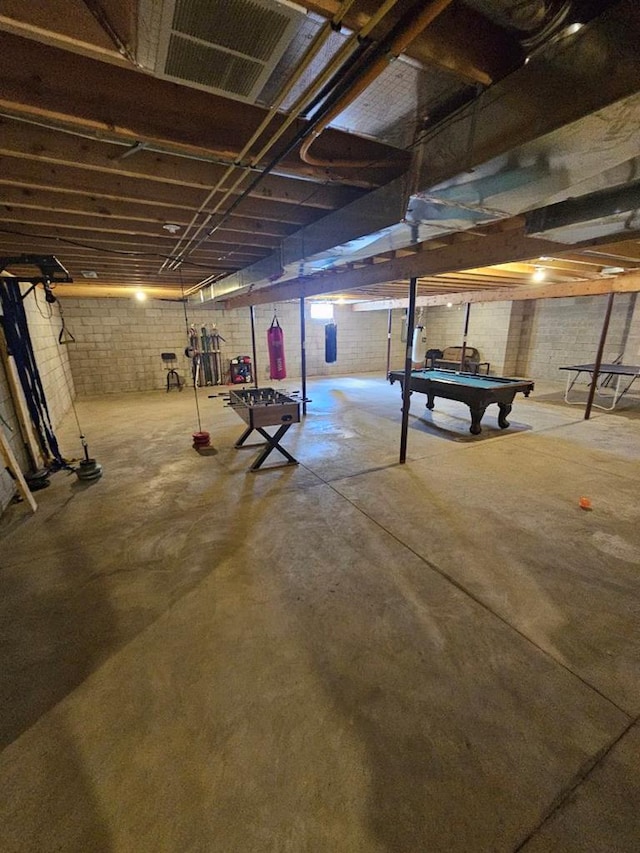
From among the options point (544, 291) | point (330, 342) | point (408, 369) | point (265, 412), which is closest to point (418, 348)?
point (330, 342)

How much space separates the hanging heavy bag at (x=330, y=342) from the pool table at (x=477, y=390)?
155 inches

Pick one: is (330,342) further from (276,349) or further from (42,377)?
(42,377)

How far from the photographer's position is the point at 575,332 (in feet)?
27.8

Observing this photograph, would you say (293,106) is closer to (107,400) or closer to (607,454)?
(607,454)

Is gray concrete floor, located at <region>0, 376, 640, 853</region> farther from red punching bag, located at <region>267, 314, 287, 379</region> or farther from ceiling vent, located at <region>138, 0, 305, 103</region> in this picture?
red punching bag, located at <region>267, 314, 287, 379</region>

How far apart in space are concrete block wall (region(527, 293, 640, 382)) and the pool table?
4.60 metres

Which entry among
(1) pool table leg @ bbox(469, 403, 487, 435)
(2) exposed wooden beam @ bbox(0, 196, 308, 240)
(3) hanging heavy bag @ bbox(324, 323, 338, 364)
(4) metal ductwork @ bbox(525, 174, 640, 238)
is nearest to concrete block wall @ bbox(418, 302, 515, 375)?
(3) hanging heavy bag @ bbox(324, 323, 338, 364)

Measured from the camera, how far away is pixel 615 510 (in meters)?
2.95

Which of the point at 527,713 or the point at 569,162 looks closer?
the point at 569,162

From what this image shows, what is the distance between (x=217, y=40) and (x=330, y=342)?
27.8ft

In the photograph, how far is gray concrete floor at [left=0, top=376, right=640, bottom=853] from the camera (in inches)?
43.4

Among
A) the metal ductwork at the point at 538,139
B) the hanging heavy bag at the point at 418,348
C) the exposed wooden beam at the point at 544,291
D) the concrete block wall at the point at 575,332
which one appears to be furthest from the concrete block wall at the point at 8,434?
the concrete block wall at the point at 575,332

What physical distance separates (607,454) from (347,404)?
13.1ft

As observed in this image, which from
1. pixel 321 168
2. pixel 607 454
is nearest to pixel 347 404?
pixel 607 454
